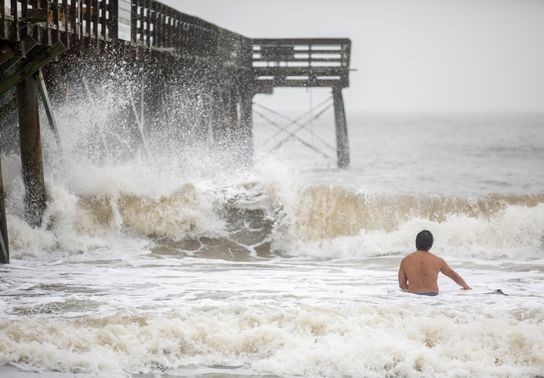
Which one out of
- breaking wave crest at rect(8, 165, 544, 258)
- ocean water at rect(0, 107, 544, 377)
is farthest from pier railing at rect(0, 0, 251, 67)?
breaking wave crest at rect(8, 165, 544, 258)

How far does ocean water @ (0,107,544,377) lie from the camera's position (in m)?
6.91

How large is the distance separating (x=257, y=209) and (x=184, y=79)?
12.9ft

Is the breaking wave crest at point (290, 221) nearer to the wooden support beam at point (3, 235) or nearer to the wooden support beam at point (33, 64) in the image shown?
the wooden support beam at point (3, 235)

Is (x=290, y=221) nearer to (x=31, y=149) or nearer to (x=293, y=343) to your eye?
(x=31, y=149)

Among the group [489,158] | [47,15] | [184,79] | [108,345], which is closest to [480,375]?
[108,345]

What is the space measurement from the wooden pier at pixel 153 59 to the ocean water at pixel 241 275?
0.98m

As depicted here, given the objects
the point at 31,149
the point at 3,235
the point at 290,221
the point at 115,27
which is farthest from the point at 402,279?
the point at 115,27

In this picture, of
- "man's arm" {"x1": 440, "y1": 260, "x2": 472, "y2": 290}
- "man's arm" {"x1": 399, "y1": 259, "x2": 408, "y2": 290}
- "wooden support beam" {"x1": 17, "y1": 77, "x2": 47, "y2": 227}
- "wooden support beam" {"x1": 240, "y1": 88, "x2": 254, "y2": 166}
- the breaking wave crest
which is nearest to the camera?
"man's arm" {"x1": 440, "y1": 260, "x2": 472, "y2": 290}

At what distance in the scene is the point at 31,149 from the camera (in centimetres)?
1198

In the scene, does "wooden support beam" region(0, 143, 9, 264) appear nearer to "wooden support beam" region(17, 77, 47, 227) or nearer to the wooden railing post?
"wooden support beam" region(17, 77, 47, 227)

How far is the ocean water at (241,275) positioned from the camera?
6914 millimetres

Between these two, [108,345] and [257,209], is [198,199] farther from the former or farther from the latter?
[108,345]

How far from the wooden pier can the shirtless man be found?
5.41 metres

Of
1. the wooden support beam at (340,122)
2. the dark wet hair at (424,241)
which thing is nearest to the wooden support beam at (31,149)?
the dark wet hair at (424,241)
